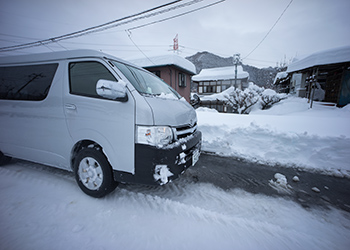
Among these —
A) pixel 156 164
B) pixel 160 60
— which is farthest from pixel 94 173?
pixel 160 60

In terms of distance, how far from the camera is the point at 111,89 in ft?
5.28

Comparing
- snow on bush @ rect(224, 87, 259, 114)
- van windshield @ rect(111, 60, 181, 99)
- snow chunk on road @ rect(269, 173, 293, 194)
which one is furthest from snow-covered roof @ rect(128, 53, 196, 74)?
snow chunk on road @ rect(269, 173, 293, 194)

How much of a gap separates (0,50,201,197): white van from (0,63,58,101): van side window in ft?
0.04

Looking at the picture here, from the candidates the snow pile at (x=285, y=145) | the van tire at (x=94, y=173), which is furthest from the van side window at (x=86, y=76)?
the snow pile at (x=285, y=145)

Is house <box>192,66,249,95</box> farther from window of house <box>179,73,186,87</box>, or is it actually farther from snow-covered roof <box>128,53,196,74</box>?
snow-covered roof <box>128,53,196,74</box>

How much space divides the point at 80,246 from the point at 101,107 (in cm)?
150

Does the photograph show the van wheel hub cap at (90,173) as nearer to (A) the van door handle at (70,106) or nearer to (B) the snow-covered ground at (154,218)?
(B) the snow-covered ground at (154,218)

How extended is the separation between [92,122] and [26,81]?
1666 millimetres

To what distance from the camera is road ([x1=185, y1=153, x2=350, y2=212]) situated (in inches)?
84.5

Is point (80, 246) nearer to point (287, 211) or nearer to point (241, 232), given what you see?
point (241, 232)

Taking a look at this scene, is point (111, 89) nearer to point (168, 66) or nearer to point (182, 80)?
point (168, 66)

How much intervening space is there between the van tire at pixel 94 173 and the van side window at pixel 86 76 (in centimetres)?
84

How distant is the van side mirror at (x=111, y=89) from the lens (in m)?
1.60

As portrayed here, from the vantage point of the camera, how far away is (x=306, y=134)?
338 cm
